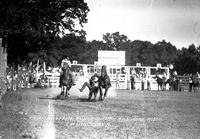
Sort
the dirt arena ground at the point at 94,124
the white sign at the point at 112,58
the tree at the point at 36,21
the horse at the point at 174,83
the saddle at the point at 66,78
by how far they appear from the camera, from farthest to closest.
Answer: the white sign at the point at 112,58, the horse at the point at 174,83, the tree at the point at 36,21, the saddle at the point at 66,78, the dirt arena ground at the point at 94,124

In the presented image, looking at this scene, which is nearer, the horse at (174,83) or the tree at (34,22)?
the tree at (34,22)

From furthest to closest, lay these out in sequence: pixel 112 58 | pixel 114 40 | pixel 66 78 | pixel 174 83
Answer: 1. pixel 114 40
2. pixel 112 58
3. pixel 174 83
4. pixel 66 78

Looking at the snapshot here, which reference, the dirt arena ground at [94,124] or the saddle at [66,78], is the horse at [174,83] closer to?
the saddle at [66,78]

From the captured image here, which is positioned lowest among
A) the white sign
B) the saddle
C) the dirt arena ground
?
the dirt arena ground

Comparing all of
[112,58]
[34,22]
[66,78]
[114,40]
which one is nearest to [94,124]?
[66,78]

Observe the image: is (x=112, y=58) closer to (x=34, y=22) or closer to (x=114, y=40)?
(x=34, y=22)

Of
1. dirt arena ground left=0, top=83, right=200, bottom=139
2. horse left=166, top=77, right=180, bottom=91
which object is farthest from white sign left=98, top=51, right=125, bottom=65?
dirt arena ground left=0, top=83, right=200, bottom=139

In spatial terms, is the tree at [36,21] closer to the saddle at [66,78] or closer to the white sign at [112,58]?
the saddle at [66,78]

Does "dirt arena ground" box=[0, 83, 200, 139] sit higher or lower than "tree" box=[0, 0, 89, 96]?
lower

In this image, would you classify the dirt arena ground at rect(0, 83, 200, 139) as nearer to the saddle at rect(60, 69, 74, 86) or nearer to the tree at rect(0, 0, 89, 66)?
the saddle at rect(60, 69, 74, 86)

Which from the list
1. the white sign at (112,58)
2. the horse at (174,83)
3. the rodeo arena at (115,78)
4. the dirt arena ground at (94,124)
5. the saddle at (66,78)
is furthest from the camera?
the white sign at (112,58)

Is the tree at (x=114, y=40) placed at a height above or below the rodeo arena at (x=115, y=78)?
above

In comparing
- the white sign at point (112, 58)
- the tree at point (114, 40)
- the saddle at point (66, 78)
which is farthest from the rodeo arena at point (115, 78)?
the tree at point (114, 40)

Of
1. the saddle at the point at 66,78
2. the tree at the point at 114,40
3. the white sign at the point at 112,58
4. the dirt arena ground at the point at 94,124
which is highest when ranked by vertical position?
the tree at the point at 114,40
